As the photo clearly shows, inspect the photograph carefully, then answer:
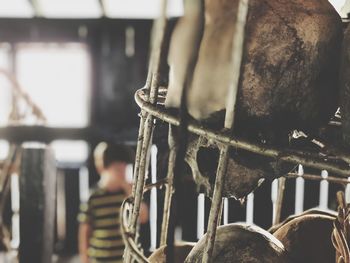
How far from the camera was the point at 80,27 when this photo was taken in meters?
7.19

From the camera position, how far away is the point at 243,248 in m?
0.98

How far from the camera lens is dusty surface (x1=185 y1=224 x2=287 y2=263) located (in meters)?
0.97

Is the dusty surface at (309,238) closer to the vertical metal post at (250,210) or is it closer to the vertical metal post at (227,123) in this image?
the vertical metal post at (227,123)

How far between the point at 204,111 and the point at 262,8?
0.20 m

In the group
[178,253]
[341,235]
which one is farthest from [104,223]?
[341,235]

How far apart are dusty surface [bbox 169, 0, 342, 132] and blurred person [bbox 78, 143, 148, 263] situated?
2490 millimetres

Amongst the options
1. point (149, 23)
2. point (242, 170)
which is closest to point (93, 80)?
point (149, 23)

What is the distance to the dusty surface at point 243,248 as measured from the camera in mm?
968

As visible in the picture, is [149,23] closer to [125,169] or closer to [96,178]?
[96,178]

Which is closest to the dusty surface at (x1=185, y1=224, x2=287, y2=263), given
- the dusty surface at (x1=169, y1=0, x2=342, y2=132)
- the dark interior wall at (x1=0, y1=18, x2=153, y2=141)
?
the dusty surface at (x1=169, y1=0, x2=342, y2=132)

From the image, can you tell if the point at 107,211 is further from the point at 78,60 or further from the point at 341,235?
the point at 78,60

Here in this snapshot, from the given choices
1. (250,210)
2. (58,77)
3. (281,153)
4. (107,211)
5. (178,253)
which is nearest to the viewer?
(281,153)

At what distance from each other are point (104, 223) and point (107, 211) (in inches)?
3.6

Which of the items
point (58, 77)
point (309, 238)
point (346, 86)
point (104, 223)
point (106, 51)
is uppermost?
point (346, 86)
